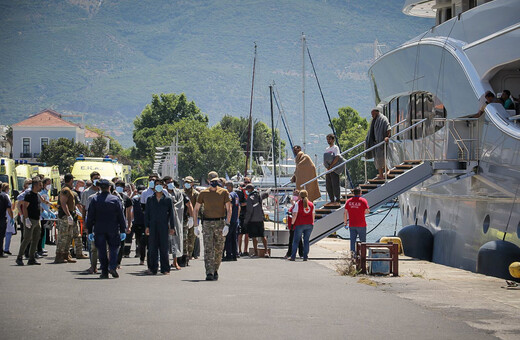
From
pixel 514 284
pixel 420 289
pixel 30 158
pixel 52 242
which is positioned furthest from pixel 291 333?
pixel 30 158

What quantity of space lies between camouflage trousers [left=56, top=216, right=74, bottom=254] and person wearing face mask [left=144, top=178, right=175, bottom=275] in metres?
2.67

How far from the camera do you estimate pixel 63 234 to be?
64.7 ft

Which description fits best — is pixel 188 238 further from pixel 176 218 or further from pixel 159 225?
pixel 159 225

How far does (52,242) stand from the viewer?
94.1ft

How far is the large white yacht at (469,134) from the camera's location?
18.9m

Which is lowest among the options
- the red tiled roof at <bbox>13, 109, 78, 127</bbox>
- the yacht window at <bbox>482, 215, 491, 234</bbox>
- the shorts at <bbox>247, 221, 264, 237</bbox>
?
the shorts at <bbox>247, 221, 264, 237</bbox>

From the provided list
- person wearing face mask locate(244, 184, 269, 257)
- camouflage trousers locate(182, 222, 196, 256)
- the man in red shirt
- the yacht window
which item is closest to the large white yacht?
the yacht window

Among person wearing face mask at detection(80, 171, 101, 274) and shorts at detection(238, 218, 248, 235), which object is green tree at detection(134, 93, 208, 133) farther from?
person wearing face mask at detection(80, 171, 101, 274)

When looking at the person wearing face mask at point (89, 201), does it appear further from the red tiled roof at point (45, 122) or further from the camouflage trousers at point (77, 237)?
the red tiled roof at point (45, 122)

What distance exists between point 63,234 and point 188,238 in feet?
9.12

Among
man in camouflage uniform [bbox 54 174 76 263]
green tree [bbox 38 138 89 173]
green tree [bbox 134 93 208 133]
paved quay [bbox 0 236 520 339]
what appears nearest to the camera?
paved quay [bbox 0 236 520 339]

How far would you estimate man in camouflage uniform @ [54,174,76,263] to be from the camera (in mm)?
19531

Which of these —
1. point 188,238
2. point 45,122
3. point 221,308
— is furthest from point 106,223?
point 45,122

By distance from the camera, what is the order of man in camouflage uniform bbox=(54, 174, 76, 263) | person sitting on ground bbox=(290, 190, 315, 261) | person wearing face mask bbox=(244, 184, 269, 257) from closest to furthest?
man in camouflage uniform bbox=(54, 174, 76, 263)
person sitting on ground bbox=(290, 190, 315, 261)
person wearing face mask bbox=(244, 184, 269, 257)
